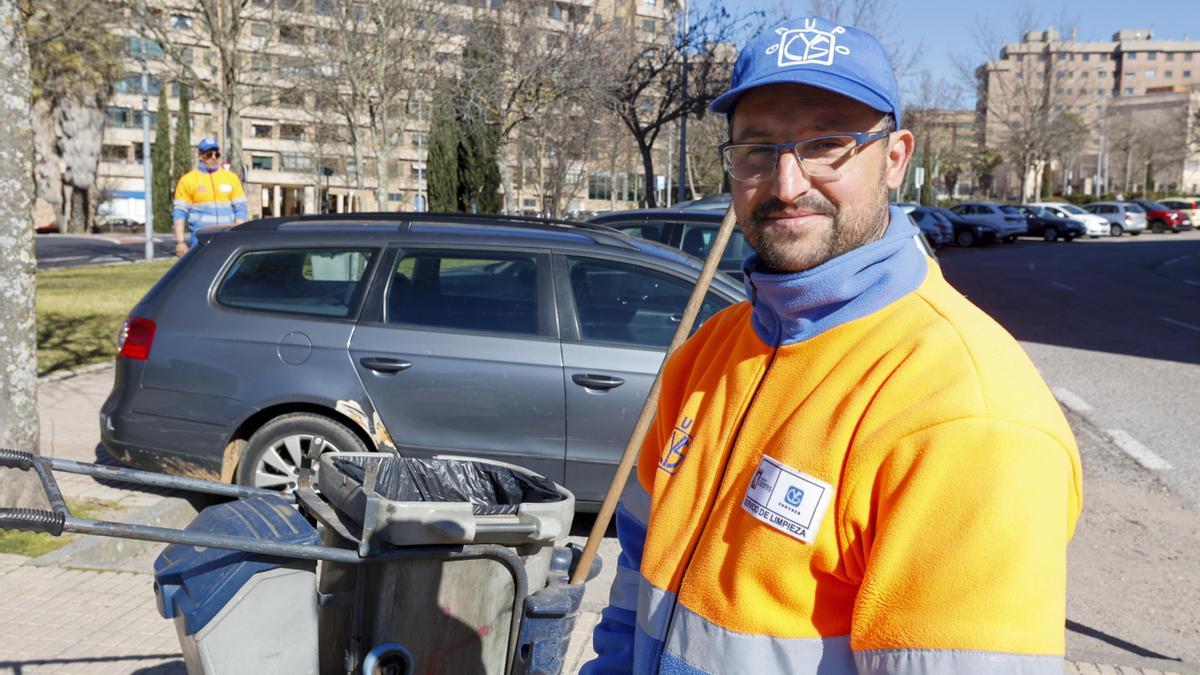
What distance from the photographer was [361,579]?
286cm

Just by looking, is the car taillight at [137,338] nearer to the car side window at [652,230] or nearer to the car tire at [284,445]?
the car tire at [284,445]

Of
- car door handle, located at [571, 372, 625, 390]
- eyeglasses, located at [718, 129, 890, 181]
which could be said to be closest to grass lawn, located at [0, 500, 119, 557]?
car door handle, located at [571, 372, 625, 390]

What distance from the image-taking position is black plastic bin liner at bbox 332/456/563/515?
10.6 ft

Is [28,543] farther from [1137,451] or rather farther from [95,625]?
[1137,451]

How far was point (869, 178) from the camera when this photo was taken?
1.63 meters

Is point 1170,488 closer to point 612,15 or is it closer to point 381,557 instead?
point 381,557

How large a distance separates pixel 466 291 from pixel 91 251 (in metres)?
31.5

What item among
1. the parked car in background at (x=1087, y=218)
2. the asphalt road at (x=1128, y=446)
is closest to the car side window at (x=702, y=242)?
the asphalt road at (x=1128, y=446)

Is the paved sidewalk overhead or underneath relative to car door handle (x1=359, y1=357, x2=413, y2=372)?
underneath

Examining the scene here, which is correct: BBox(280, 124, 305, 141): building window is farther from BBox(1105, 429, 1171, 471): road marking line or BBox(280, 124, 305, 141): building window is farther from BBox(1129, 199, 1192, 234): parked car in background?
BBox(1105, 429, 1171, 471): road marking line

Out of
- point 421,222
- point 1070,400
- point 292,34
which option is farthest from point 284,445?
point 292,34

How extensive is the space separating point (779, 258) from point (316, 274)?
192 inches

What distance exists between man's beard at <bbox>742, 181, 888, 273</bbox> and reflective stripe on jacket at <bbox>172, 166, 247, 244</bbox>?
10.4 m

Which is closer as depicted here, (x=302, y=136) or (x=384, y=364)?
(x=384, y=364)
